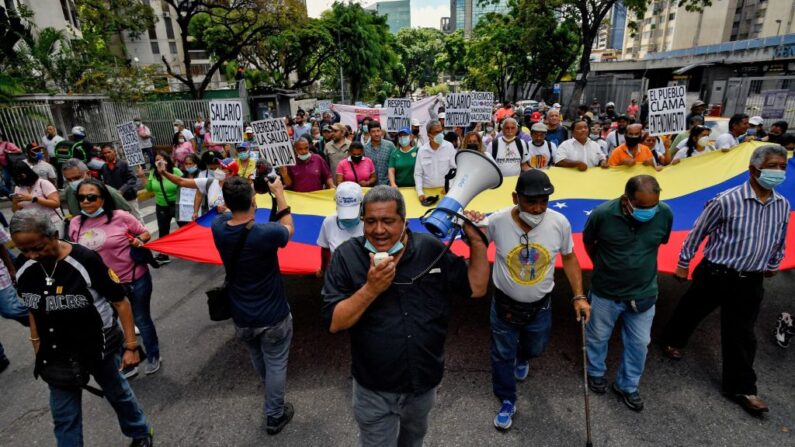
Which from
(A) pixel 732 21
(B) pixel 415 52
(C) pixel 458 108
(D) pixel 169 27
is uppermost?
(D) pixel 169 27

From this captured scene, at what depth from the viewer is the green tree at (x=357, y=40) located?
2920 cm

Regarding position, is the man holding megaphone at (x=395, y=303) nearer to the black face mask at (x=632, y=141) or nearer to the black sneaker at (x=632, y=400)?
the black sneaker at (x=632, y=400)

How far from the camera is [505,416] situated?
3.29 meters

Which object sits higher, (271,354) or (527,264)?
(527,264)

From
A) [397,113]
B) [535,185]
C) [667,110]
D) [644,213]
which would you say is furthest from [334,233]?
[397,113]

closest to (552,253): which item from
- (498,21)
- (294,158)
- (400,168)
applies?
(400,168)

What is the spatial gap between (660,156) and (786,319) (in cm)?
290

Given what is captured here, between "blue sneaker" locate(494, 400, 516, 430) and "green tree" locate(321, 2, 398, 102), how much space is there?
88.1ft

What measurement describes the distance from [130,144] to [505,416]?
7.75 metres

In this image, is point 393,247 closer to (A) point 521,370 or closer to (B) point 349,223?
(B) point 349,223

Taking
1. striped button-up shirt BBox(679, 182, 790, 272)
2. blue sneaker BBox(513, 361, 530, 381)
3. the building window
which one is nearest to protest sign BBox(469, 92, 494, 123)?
striped button-up shirt BBox(679, 182, 790, 272)

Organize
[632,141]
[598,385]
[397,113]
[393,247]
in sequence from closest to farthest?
[393,247], [598,385], [632,141], [397,113]

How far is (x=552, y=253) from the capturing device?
3.02 meters

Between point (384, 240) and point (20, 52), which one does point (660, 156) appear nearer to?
point (384, 240)
